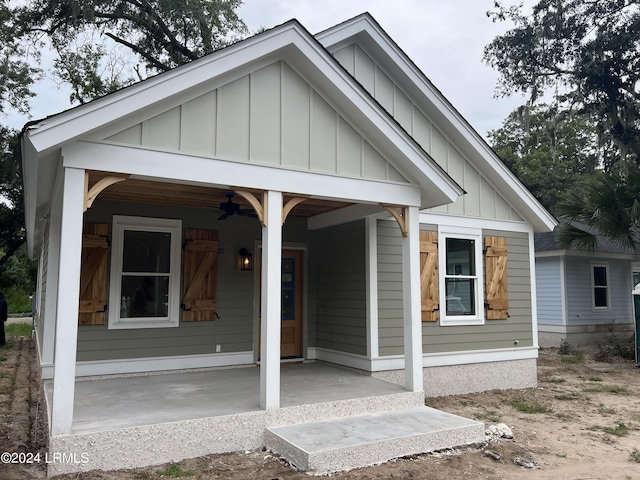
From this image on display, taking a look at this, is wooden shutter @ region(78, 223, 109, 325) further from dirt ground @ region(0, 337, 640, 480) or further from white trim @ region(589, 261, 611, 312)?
white trim @ region(589, 261, 611, 312)

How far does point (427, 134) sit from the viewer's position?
8.28 metres

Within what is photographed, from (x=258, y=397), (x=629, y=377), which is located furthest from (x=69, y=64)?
(x=629, y=377)

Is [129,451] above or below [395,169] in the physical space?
below

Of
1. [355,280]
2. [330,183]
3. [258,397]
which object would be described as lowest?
[258,397]

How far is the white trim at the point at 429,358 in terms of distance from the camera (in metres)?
6.99

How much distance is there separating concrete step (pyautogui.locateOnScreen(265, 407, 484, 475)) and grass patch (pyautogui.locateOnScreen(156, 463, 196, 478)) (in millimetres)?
833

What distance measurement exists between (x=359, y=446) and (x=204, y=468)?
4.40 feet

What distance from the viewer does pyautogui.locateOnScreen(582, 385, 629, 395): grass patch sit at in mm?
8211

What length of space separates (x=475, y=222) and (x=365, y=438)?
15.8 feet

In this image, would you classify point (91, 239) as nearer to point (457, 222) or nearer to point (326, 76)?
point (326, 76)

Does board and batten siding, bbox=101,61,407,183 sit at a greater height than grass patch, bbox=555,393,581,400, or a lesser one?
greater

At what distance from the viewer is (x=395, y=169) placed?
596 cm

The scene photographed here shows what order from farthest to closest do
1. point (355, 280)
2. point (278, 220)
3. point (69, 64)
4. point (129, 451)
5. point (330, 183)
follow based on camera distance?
point (69, 64) → point (355, 280) → point (330, 183) → point (278, 220) → point (129, 451)

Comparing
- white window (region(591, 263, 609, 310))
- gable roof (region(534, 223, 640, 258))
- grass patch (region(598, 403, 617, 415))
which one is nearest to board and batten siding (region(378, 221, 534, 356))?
grass patch (region(598, 403, 617, 415))
